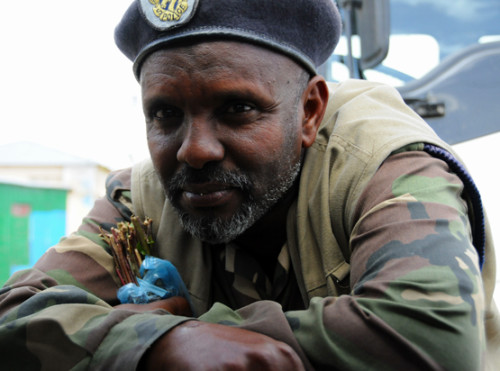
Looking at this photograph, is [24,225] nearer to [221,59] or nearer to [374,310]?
[221,59]

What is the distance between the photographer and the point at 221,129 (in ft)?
5.04

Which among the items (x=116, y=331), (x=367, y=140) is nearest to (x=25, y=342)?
(x=116, y=331)

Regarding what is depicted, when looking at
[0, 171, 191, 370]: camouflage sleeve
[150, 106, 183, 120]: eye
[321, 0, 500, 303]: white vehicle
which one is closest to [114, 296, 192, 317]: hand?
[0, 171, 191, 370]: camouflage sleeve

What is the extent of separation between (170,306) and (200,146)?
53cm

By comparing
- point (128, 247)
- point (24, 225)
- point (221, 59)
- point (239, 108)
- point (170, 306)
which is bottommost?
point (170, 306)

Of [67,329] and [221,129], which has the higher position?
[221,129]

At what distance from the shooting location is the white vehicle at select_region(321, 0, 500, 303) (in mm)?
2578

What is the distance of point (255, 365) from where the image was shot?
1054 mm

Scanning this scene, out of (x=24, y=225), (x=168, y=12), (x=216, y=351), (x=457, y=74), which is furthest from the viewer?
(x=24, y=225)

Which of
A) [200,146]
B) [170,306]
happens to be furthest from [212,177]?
[170,306]

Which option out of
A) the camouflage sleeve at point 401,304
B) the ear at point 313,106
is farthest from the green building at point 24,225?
the camouflage sleeve at point 401,304

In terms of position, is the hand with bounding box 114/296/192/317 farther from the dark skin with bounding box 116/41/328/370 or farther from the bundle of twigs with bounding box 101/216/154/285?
the bundle of twigs with bounding box 101/216/154/285

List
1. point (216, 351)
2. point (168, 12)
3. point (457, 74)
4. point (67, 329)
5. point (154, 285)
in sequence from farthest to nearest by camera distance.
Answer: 1. point (457, 74)
2. point (154, 285)
3. point (168, 12)
4. point (67, 329)
5. point (216, 351)

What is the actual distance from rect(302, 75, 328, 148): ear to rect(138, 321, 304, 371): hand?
2.62ft
